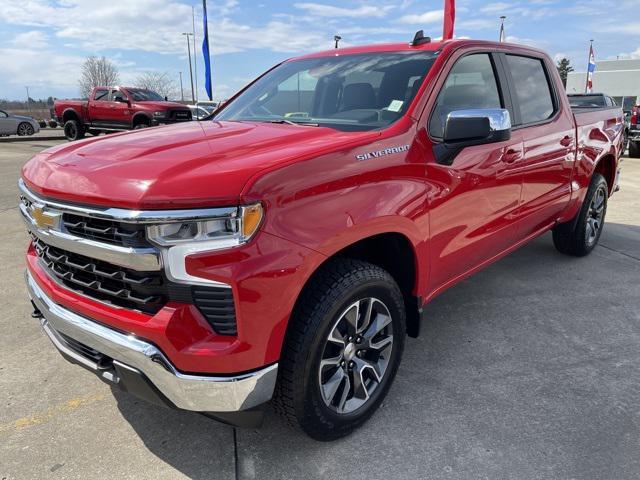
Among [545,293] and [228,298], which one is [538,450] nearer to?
[228,298]

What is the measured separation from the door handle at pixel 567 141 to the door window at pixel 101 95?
56.3 ft

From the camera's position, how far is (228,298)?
1.84 metres

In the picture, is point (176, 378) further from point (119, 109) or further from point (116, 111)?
point (116, 111)

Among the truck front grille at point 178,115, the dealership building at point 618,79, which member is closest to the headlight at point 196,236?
the truck front grille at point 178,115

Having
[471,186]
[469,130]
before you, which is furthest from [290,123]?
[471,186]

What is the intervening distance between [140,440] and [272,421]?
0.64 metres

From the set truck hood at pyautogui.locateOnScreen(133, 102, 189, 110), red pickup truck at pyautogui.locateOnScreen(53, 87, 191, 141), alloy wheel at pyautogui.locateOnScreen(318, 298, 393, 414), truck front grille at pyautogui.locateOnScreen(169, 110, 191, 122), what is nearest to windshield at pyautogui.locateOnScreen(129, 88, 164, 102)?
red pickup truck at pyautogui.locateOnScreen(53, 87, 191, 141)

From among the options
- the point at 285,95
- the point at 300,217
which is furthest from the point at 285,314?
the point at 285,95

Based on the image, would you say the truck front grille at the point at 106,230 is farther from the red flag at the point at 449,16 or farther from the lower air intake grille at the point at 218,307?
the red flag at the point at 449,16

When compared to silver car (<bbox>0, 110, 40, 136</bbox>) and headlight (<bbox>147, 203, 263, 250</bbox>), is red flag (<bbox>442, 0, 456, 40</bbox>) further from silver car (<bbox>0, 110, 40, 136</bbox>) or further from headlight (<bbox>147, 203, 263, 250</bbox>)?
silver car (<bbox>0, 110, 40, 136</bbox>)

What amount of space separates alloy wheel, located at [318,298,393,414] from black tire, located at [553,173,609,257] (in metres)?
3.18

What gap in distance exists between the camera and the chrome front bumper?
6.17 ft

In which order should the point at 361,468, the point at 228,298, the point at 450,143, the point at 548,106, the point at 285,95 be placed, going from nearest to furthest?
the point at 228,298
the point at 361,468
the point at 450,143
the point at 285,95
the point at 548,106

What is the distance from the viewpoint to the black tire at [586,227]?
489cm
